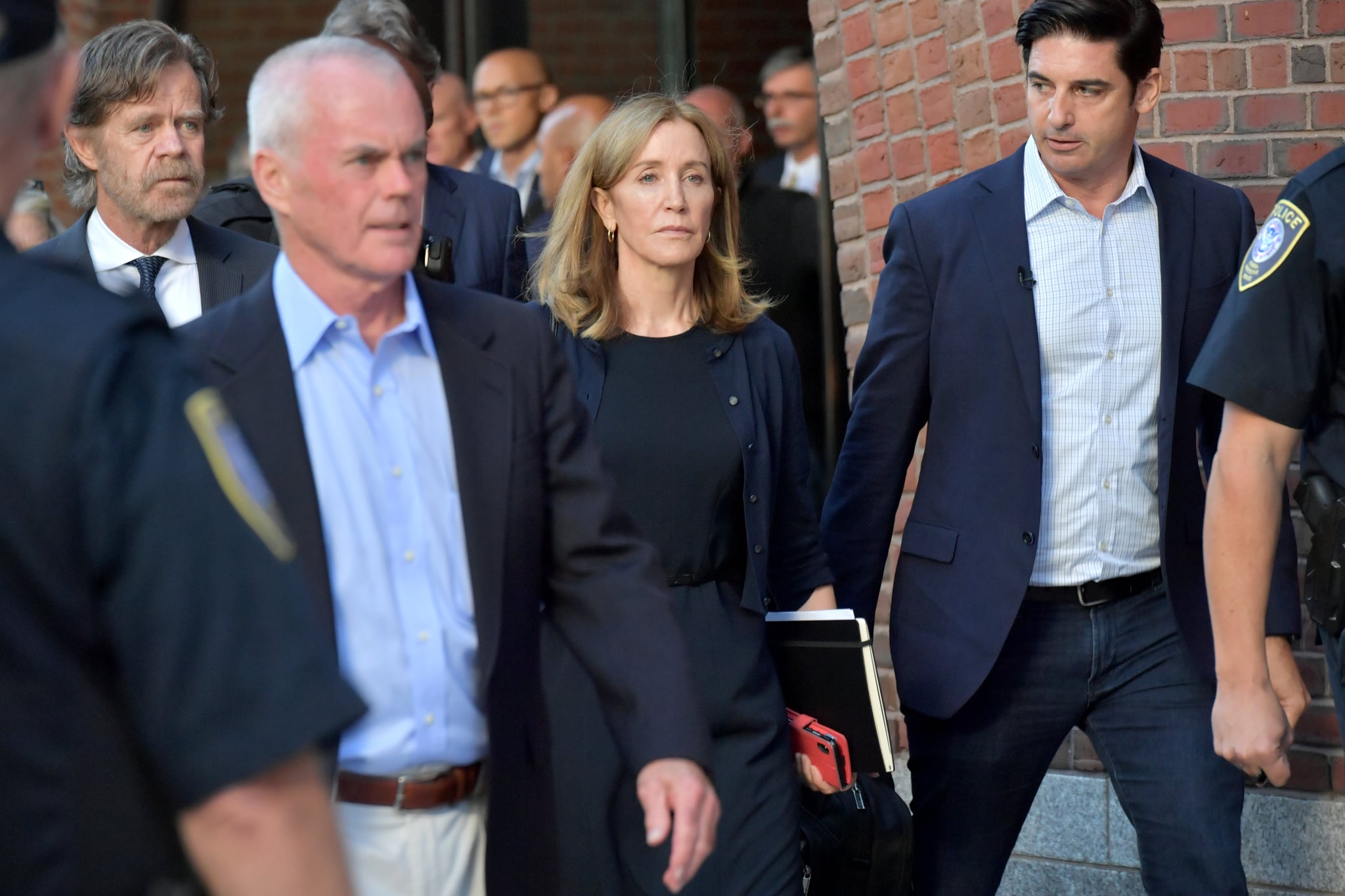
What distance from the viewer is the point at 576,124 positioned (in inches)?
254

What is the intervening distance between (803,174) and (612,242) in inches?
139

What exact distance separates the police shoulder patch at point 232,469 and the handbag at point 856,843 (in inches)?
97.9

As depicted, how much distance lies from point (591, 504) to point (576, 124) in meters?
4.18

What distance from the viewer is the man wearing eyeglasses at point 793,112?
7383mm

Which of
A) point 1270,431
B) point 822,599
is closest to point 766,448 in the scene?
point 822,599

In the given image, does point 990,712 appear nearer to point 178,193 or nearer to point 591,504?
point 591,504

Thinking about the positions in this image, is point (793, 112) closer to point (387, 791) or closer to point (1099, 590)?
point (1099, 590)

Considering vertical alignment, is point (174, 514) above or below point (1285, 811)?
above

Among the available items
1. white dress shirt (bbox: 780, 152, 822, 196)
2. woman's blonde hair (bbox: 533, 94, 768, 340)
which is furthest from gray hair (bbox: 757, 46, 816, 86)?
woman's blonde hair (bbox: 533, 94, 768, 340)

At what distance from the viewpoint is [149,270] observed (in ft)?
12.1

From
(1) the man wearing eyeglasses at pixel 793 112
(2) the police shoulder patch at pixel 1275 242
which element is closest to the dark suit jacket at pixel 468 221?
(2) the police shoulder patch at pixel 1275 242

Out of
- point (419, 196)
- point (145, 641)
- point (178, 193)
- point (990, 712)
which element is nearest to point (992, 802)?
point (990, 712)

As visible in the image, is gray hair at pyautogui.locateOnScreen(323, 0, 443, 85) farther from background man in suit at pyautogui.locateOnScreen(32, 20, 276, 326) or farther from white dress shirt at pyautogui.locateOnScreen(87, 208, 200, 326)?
white dress shirt at pyautogui.locateOnScreen(87, 208, 200, 326)

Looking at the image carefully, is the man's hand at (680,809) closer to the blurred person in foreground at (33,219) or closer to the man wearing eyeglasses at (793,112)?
the blurred person in foreground at (33,219)
